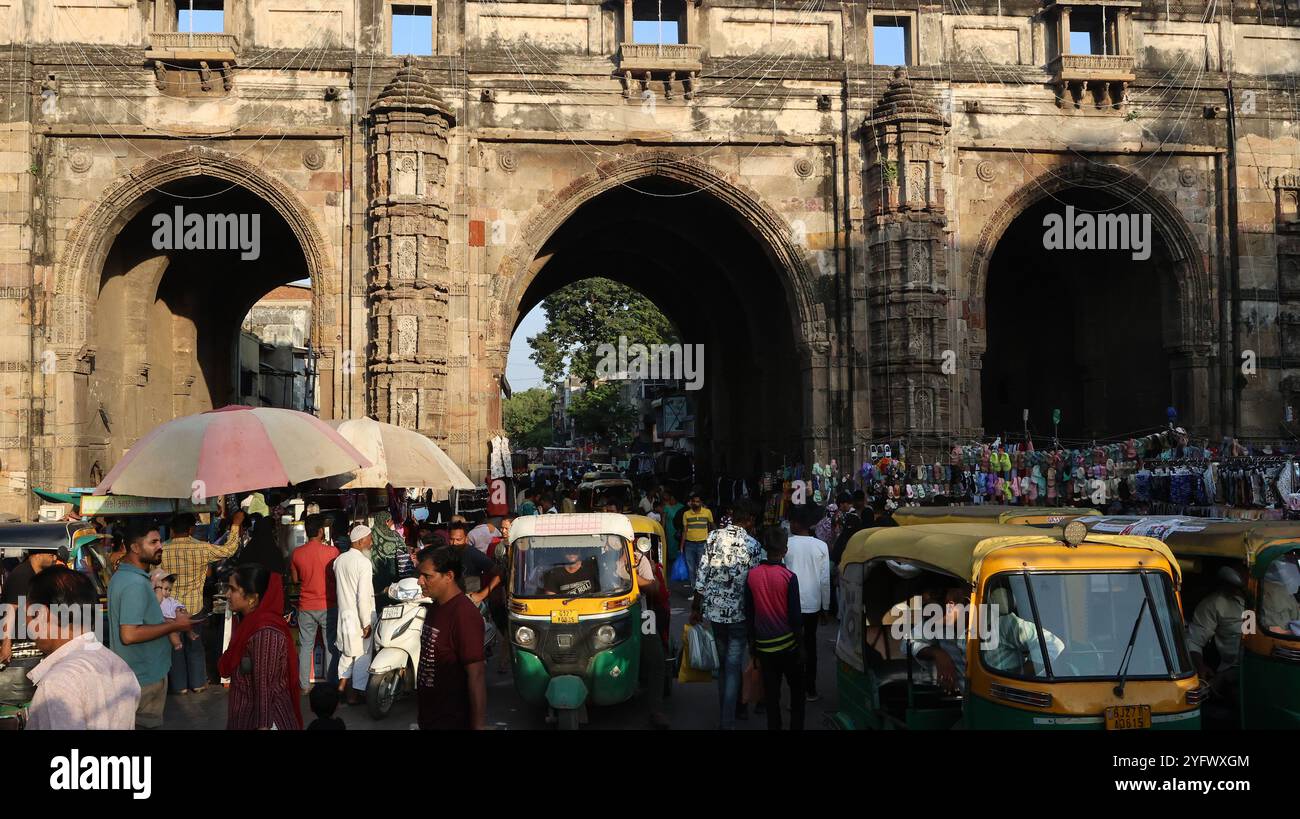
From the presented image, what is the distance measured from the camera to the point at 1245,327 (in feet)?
68.8

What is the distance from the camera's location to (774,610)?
24.1 ft

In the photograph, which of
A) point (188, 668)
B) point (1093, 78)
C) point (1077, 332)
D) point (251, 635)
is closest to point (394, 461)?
point (188, 668)

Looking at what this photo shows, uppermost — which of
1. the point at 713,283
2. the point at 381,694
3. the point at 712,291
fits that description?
the point at 713,283

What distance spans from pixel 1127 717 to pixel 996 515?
11.4ft

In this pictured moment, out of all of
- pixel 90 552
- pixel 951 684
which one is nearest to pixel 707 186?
pixel 90 552

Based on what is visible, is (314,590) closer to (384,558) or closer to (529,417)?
(384,558)

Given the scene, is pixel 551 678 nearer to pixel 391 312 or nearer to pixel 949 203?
pixel 391 312

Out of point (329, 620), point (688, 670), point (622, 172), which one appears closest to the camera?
point (688, 670)

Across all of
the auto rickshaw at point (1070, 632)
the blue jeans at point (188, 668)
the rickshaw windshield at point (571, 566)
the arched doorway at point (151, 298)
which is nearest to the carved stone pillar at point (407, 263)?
the arched doorway at point (151, 298)

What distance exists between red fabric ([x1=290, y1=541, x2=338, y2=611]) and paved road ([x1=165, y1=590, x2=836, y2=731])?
0.94 metres

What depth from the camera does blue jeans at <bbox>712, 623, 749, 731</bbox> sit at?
25.4 ft

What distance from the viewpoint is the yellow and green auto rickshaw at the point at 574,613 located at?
8297 millimetres
